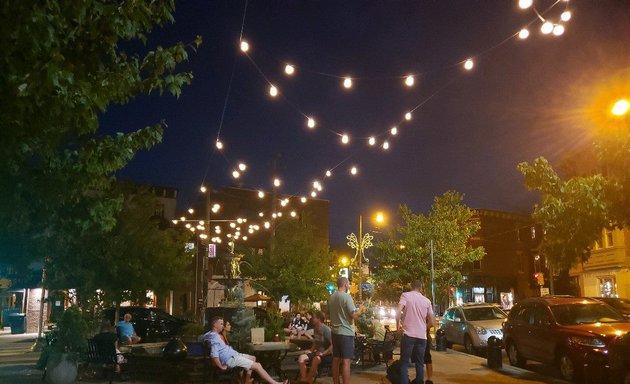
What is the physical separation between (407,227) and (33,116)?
33.0 metres

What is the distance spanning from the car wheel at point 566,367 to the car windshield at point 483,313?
650 centimetres

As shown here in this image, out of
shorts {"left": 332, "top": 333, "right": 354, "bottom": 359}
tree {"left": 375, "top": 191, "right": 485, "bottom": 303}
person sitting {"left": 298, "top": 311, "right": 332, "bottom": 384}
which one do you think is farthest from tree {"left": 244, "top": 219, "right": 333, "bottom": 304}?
shorts {"left": 332, "top": 333, "right": 354, "bottom": 359}

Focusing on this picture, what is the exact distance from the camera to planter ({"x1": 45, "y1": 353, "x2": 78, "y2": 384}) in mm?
10117

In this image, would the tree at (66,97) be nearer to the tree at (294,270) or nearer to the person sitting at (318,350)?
the person sitting at (318,350)

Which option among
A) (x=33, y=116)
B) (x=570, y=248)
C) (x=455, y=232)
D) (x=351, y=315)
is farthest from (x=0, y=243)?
(x=455, y=232)

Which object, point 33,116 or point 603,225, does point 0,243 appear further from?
point 603,225

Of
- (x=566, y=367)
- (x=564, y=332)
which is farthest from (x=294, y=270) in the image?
(x=566, y=367)

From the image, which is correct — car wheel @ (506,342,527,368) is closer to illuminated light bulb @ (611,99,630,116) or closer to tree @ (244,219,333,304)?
illuminated light bulb @ (611,99,630,116)

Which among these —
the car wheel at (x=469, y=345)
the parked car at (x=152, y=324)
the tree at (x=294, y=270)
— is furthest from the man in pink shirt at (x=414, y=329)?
the tree at (x=294, y=270)

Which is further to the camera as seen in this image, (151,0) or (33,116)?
(151,0)

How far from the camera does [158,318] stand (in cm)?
2050

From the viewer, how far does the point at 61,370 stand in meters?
10.1

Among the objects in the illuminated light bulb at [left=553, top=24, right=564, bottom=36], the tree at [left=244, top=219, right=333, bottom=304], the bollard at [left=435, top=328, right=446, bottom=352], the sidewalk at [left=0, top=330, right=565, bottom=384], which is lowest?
the sidewalk at [left=0, top=330, right=565, bottom=384]

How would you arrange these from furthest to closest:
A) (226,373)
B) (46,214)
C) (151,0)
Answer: (226,373) → (46,214) → (151,0)
